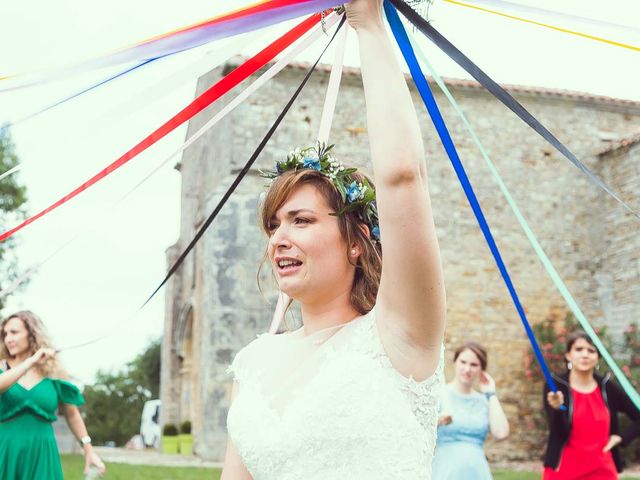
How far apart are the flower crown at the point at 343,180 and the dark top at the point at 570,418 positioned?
13.4ft

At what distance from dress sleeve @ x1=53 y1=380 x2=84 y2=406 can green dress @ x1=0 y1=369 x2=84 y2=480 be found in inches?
3.2

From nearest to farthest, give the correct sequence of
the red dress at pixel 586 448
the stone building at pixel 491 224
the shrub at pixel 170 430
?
1. the red dress at pixel 586 448
2. the stone building at pixel 491 224
3. the shrub at pixel 170 430

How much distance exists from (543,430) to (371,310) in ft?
43.4

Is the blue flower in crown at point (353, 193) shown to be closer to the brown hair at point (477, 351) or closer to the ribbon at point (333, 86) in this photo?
Result: the ribbon at point (333, 86)

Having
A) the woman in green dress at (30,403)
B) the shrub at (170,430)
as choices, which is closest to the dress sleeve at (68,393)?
the woman in green dress at (30,403)

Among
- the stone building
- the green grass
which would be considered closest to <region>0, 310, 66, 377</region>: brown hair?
the green grass

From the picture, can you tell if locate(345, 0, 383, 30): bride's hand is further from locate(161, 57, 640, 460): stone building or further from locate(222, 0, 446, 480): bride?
locate(161, 57, 640, 460): stone building

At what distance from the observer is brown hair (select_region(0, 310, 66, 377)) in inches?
217

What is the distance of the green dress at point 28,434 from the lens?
206 inches

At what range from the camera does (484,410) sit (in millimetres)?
5625

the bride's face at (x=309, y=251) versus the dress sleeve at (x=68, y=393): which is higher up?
the bride's face at (x=309, y=251)

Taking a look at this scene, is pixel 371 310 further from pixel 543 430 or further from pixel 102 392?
pixel 102 392

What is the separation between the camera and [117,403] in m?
48.8

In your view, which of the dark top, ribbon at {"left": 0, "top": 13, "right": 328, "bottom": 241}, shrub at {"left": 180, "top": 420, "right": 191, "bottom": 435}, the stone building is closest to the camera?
ribbon at {"left": 0, "top": 13, "right": 328, "bottom": 241}
